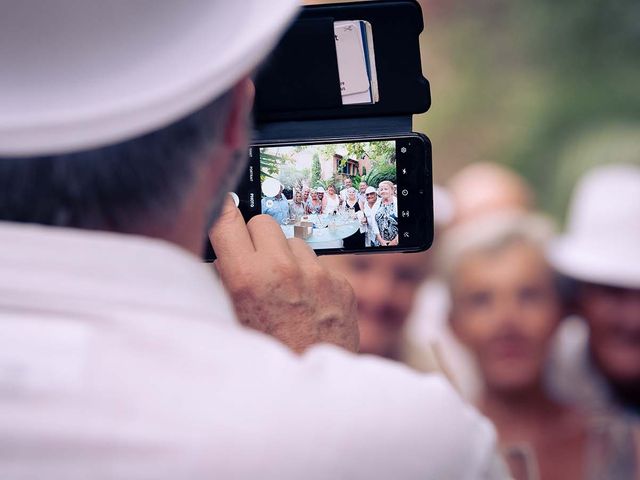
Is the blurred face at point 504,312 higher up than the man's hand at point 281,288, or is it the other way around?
the man's hand at point 281,288

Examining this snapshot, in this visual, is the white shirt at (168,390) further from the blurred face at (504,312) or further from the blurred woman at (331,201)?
the blurred face at (504,312)

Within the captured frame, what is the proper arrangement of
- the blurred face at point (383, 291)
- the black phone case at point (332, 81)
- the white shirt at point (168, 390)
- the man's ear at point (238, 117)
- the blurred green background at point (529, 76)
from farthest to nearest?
the blurred green background at point (529, 76), the blurred face at point (383, 291), the black phone case at point (332, 81), the man's ear at point (238, 117), the white shirt at point (168, 390)

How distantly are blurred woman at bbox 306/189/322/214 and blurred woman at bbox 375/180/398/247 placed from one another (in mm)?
66

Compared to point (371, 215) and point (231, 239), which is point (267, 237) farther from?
point (371, 215)

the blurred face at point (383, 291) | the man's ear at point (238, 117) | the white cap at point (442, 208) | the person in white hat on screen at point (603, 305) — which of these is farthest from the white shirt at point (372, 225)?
the person in white hat on screen at point (603, 305)

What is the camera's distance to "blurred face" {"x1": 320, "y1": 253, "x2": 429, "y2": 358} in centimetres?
312

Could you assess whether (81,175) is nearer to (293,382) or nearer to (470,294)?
(293,382)

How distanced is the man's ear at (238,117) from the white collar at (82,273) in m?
0.11

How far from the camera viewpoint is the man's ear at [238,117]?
26.5 inches

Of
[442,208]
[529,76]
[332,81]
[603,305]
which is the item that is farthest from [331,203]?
[529,76]

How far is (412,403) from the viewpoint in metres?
0.61

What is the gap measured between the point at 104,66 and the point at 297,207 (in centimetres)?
58

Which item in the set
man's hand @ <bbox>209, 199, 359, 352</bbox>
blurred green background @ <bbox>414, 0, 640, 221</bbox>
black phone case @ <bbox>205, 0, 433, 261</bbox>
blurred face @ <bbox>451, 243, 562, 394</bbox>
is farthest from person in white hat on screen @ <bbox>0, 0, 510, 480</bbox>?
blurred green background @ <bbox>414, 0, 640, 221</bbox>

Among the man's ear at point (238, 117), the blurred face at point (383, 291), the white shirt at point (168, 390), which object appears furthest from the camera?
the blurred face at point (383, 291)
